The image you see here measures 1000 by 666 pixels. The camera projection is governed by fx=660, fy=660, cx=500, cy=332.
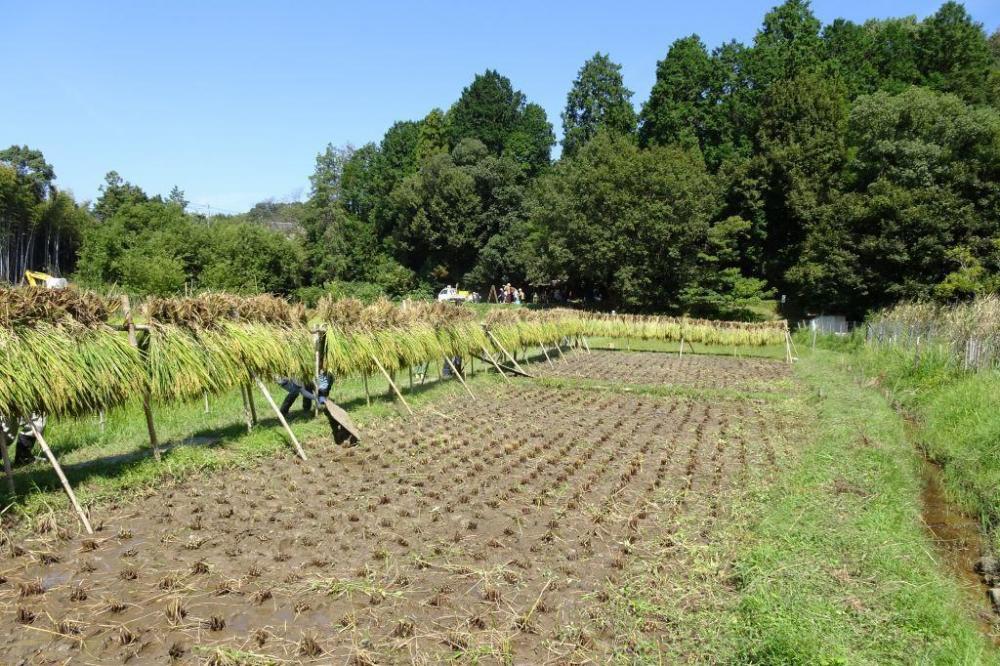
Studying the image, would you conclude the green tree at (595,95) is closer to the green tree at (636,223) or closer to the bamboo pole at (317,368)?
the green tree at (636,223)

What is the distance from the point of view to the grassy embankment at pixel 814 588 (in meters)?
4.21

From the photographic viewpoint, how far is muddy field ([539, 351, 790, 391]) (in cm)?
1744

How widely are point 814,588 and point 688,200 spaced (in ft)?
114

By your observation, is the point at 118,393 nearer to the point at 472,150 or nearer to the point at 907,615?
the point at 907,615

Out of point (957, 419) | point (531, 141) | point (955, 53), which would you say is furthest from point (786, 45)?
point (957, 419)

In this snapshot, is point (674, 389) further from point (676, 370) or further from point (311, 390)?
point (311, 390)

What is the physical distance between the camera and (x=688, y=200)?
122 ft

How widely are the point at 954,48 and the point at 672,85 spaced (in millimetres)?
18330

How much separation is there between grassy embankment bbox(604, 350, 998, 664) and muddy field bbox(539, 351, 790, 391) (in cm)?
913

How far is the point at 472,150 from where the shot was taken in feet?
181

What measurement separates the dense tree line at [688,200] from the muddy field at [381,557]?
17560 millimetres

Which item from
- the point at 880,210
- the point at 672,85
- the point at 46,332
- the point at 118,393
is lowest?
the point at 118,393

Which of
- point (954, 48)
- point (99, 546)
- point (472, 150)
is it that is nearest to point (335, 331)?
point (99, 546)

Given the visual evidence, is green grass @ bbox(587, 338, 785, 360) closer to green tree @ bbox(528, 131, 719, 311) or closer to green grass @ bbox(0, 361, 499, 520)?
green tree @ bbox(528, 131, 719, 311)
